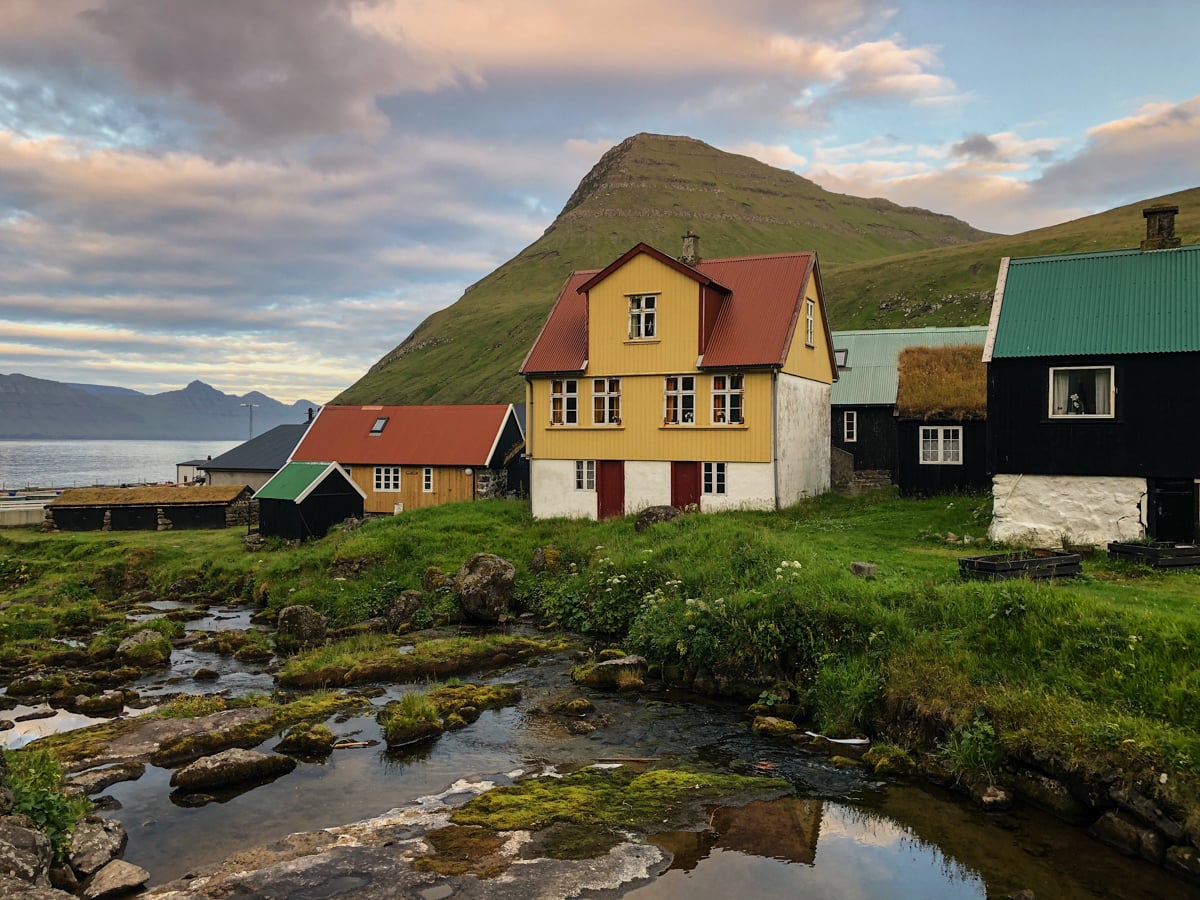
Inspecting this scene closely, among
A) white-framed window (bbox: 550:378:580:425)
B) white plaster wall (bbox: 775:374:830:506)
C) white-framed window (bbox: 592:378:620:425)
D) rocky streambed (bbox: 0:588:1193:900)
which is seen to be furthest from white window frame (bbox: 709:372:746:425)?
rocky streambed (bbox: 0:588:1193:900)

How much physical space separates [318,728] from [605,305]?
74.0ft

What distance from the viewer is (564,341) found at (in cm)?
3628

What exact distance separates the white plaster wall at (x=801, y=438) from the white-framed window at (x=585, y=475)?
7936 millimetres

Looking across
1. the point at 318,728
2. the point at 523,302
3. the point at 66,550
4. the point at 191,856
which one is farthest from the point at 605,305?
the point at 523,302

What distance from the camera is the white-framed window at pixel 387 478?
49.2m

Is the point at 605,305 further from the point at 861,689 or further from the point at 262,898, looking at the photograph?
the point at 262,898

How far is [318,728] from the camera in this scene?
1552 centimetres

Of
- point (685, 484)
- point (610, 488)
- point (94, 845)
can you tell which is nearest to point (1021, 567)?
point (685, 484)

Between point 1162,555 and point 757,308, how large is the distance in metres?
17.7

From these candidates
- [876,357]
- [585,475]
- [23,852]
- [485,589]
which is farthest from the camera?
[876,357]

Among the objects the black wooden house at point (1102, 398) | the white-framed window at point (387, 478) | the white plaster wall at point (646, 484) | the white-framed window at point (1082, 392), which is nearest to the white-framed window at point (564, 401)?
the white plaster wall at point (646, 484)

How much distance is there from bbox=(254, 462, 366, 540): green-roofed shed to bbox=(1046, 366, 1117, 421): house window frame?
3308cm

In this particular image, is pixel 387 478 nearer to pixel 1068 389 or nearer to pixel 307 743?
pixel 307 743

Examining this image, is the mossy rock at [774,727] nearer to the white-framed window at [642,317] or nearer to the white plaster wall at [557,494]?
the white plaster wall at [557,494]
